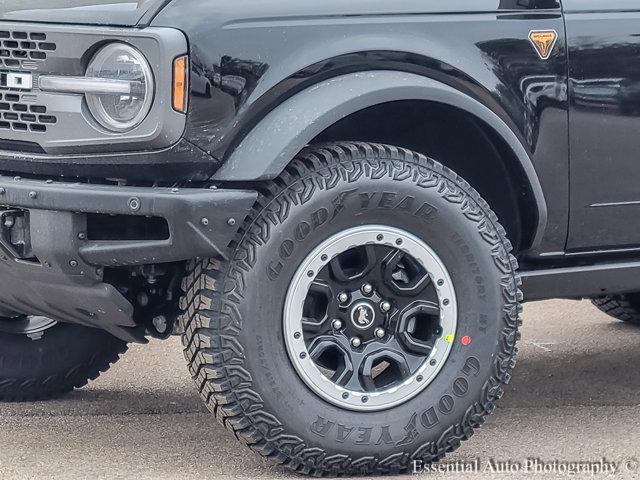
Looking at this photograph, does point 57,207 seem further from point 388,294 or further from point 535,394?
point 535,394

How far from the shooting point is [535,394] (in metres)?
4.91

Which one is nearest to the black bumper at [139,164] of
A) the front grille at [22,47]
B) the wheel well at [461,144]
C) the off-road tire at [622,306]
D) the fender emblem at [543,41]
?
the front grille at [22,47]

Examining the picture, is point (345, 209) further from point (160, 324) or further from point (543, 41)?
point (543, 41)

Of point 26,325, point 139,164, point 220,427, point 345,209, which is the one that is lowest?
point 220,427

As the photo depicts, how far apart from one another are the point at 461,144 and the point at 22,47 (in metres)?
1.32

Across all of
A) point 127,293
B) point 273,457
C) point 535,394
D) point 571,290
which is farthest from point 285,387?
point 535,394

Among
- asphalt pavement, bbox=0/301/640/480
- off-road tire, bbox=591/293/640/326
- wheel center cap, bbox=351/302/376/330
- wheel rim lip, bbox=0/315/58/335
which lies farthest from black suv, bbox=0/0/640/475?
off-road tire, bbox=591/293/640/326

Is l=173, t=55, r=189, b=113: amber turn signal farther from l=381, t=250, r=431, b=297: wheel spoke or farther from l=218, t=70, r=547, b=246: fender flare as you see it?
l=381, t=250, r=431, b=297: wheel spoke

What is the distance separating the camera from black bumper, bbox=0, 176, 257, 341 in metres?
3.38

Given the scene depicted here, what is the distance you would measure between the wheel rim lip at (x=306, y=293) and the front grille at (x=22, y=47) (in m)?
0.90

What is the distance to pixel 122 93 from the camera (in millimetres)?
3416

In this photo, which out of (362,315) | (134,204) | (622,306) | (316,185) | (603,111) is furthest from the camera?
(622,306)

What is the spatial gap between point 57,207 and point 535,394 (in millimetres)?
2196

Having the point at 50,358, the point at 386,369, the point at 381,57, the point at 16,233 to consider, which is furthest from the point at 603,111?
the point at 50,358
